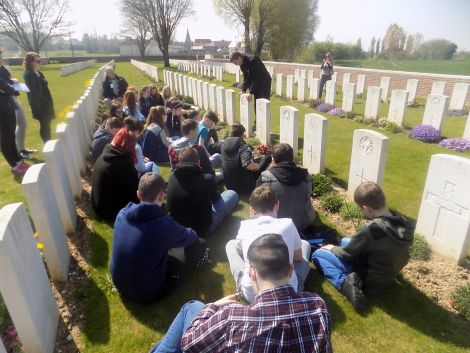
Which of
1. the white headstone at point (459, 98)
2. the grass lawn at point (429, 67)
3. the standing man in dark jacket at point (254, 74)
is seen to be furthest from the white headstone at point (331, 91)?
the grass lawn at point (429, 67)

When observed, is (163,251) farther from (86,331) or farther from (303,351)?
(303,351)

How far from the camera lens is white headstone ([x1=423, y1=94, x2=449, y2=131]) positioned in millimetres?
8914

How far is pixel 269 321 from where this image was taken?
1630mm

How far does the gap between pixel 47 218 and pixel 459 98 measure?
1347 cm

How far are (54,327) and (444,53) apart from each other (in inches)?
2707

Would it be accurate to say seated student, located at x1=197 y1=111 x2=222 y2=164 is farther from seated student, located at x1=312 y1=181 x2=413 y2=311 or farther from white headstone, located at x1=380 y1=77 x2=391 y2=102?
white headstone, located at x1=380 y1=77 x2=391 y2=102

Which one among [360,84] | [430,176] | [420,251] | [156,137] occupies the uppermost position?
[430,176]

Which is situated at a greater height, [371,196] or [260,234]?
[371,196]

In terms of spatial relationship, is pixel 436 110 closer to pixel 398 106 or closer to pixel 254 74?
pixel 398 106

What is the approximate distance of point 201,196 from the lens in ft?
13.6

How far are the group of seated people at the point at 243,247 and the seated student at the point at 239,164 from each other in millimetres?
17

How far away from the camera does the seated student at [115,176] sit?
462 centimetres

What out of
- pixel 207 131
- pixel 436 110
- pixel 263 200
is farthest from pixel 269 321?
pixel 436 110

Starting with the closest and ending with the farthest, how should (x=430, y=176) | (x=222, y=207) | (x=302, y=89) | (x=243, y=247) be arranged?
(x=243, y=247)
(x=430, y=176)
(x=222, y=207)
(x=302, y=89)
